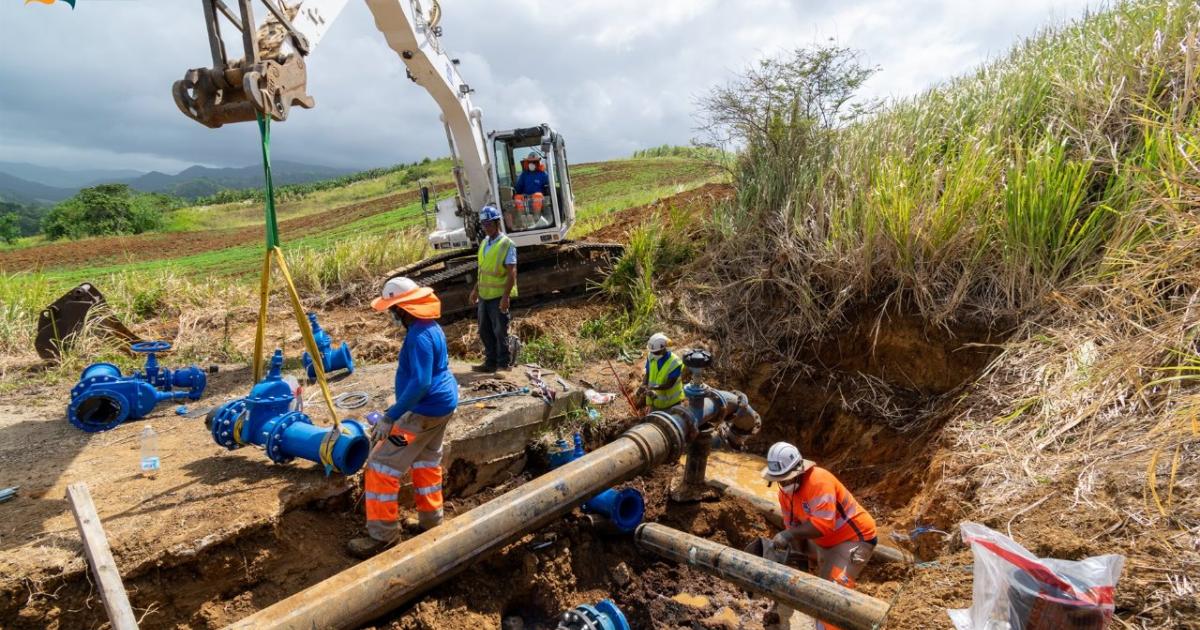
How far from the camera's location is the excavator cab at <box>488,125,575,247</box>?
27.8ft

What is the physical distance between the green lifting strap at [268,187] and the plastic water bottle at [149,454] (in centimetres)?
171

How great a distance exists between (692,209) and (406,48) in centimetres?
464

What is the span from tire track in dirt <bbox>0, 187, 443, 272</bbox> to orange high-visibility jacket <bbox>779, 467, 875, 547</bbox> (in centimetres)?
1783

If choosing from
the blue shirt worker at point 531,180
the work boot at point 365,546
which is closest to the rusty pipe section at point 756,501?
the work boot at point 365,546

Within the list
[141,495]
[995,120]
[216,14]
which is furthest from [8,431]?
[995,120]

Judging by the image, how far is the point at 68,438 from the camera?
15.4 ft

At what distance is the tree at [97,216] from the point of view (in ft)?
89.6

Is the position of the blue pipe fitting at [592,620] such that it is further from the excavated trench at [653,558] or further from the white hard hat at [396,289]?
the white hard hat at [396,289]

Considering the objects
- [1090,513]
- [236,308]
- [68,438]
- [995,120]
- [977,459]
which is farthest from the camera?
[236,308]

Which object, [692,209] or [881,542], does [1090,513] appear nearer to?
[881,542]

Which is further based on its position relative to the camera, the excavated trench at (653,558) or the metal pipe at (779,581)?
the excavated trench at (653,558)

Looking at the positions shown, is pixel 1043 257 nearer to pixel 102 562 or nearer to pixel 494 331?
pixel 494 331

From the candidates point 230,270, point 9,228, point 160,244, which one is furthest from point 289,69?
point 9,228

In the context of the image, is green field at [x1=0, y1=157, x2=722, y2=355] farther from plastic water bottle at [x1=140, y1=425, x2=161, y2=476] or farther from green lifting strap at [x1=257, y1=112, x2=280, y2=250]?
green lifting strap at [x1=257, y1=112, x2=280, y2=250]
